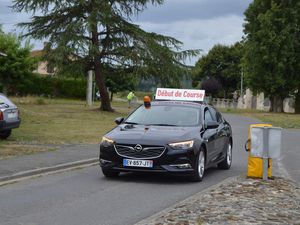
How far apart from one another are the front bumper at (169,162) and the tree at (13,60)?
44832mm

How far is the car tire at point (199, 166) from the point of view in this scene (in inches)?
437

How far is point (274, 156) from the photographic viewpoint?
11.2 metres

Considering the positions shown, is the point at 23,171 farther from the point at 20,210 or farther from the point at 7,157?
the point at 20,210

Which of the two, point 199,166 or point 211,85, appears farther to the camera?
point 211,85

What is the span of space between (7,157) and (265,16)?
46.3 metres

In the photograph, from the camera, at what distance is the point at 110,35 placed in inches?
1555

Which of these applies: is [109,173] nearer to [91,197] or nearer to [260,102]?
[91,197]

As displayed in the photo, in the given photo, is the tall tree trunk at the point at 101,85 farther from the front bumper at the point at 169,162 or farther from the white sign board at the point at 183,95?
the front bumper at the point at 169,162

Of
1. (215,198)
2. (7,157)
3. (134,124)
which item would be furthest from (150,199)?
(7,157)

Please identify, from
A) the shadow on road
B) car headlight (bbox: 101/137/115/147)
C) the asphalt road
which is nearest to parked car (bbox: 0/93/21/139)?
the asphalt road

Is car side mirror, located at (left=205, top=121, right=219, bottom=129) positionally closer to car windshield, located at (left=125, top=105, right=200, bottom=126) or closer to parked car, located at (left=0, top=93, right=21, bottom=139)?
car windshield, located at (left=125, top=105, right=200, bottom=126)

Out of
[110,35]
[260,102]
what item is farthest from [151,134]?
[260,102]

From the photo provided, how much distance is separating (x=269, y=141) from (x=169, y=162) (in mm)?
1917

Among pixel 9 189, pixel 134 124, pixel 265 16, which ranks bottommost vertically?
pixel 9 189
